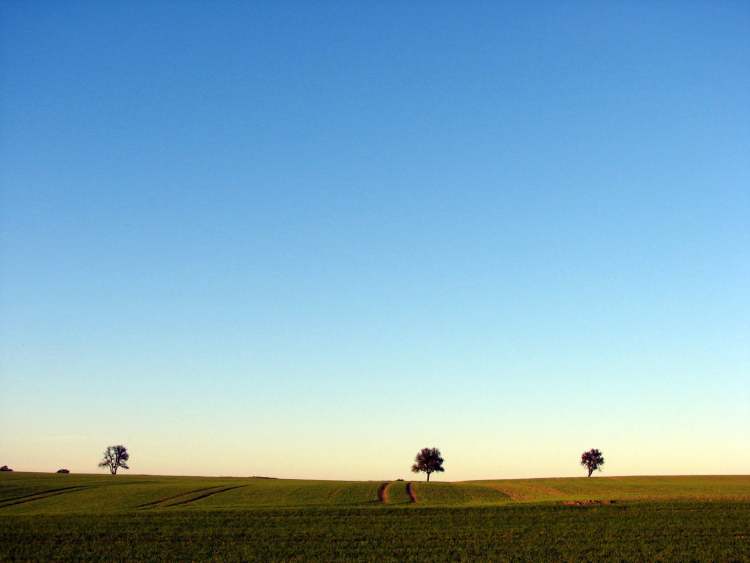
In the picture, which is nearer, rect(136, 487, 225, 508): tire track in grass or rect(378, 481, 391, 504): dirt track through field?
rect(378, 481, 391, 504): dirt track through field

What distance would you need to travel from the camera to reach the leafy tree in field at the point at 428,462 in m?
130

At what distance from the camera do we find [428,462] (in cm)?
13012

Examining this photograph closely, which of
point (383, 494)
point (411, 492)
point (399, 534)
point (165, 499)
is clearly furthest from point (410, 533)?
point (165, 499)

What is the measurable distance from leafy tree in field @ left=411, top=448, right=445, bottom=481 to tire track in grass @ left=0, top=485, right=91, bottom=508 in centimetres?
6595

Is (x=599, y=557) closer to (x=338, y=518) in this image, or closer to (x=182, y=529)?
(x=338, y=518)

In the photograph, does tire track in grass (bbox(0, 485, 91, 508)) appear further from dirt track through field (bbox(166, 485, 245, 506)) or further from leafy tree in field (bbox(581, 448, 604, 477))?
leafy tree in field (bbox(581, 448, 604, 477))

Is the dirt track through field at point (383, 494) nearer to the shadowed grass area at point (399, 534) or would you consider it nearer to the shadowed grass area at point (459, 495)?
the shadowed grass area at point (459, 495)

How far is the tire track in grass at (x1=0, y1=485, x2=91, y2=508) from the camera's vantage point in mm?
66375

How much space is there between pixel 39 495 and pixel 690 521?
68342 millimetres

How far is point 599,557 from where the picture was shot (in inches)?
1129

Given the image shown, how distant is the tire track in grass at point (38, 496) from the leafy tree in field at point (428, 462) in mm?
65951

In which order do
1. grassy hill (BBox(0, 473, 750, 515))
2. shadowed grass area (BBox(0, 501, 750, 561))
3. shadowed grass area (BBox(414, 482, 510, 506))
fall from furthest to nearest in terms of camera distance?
shadowed grass area (BBox(414, 482, 510, 506)), grassy hill (BBox(0, 473, 750, 515)), shadowed grass area (BBox(0, 501, 750, 561))

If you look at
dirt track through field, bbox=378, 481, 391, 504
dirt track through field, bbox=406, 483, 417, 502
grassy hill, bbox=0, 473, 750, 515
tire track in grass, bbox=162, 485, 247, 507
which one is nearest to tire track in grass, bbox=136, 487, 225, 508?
grassy hill, bbox=0, 473, 750, 515

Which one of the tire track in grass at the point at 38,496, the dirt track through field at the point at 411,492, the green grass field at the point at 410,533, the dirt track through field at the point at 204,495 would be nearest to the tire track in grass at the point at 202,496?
the dirt track through field at the point at 204,495
